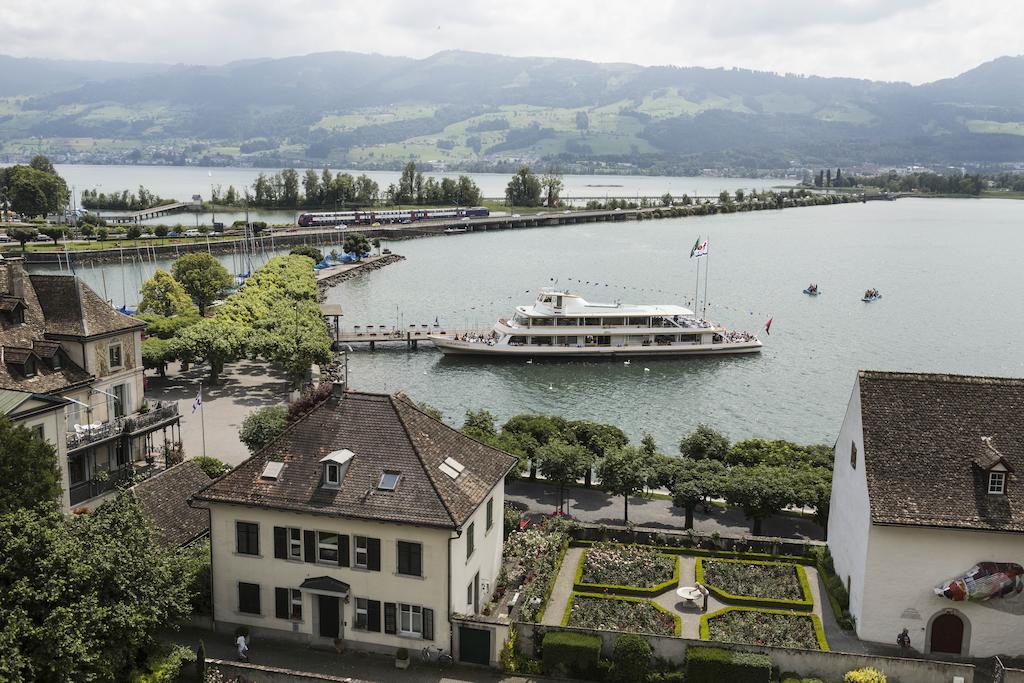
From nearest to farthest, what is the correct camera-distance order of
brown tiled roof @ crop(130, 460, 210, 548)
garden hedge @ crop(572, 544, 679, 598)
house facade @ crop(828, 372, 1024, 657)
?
house facade @ crop(828, 372, 1024, 657)
brown tiled roof @ crop(130, 460, 210, 548)
garden hedge @ crop(572, 544, 679, 598)

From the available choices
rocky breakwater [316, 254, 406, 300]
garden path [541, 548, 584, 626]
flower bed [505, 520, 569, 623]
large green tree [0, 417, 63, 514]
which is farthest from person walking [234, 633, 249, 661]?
rocky breakwater [316, 254, 406, 300]

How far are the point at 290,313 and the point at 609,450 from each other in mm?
38475

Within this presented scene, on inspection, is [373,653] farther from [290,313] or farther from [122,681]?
[290,313]

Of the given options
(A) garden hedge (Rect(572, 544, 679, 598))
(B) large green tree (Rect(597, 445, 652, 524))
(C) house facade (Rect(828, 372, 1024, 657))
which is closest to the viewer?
(C) house facade (Rect(828, 372, 1024, 657))

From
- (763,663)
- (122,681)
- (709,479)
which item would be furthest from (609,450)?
(122,681)

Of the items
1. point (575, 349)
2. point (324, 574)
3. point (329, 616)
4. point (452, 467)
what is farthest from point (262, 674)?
point (575, 349)

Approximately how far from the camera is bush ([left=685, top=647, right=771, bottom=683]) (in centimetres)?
2373

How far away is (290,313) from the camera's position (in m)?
71.8

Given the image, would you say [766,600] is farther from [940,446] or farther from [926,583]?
[940,446]

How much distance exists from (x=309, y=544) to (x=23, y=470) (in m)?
7.85

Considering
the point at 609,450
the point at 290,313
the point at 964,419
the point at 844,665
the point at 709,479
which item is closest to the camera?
the point at 844,665

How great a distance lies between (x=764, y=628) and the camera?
26656mm

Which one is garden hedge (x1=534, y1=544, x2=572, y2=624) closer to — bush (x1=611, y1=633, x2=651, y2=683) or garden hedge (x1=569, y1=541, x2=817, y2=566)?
garden hedge (x1=569, y1=541, x2=817, y2=566)

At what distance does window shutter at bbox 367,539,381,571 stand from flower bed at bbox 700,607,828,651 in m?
9.22
